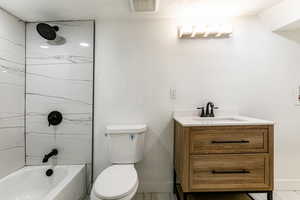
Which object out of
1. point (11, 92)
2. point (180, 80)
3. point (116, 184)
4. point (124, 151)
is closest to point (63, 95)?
point (11, 92)

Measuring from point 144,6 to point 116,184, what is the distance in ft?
5.24

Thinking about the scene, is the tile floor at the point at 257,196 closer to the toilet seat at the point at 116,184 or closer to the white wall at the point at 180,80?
the white wall at the point at 180,80

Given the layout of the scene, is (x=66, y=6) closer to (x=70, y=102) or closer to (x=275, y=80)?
(x=70, y=102)

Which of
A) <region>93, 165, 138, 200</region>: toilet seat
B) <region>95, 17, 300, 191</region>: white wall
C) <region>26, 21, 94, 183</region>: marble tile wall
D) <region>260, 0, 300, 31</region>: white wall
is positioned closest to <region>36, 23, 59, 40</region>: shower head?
<region>26, 21, 94, 183</region>: marble tile wall

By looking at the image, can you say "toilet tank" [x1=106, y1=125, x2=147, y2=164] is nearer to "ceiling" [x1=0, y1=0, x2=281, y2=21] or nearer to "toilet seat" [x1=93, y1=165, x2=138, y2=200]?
"toilet seat" [x1=93, y1=165, x2=138, y2=200]

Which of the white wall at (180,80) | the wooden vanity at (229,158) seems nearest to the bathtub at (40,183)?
the white wall at (180,80)

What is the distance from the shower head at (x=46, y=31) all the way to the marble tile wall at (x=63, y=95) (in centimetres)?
16

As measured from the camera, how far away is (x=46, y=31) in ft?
6.33

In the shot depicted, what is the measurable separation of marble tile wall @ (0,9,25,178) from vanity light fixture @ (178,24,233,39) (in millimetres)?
1774

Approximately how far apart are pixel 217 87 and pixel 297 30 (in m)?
1.06

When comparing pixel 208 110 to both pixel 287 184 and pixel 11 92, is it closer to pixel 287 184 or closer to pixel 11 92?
pixel 287 184

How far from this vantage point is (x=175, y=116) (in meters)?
2.11

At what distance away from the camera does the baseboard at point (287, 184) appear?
6.83ft

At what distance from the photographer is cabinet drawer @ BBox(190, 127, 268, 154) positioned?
1.51 meters
